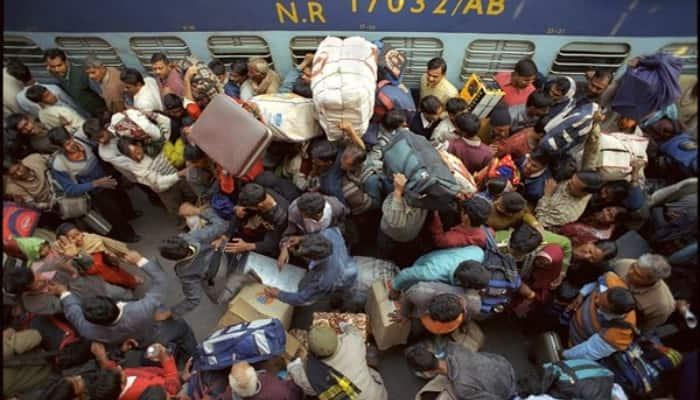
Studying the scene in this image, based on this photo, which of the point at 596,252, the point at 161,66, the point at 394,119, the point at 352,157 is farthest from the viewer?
the point at 161,66

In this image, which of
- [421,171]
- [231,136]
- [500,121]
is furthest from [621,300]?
[231,136]

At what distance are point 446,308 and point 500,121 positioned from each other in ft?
5.95

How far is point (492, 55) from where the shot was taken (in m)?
4.38

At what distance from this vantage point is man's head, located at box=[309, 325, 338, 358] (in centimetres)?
261

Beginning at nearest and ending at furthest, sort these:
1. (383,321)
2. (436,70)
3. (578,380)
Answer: (578,380), (383,321), (436,70)

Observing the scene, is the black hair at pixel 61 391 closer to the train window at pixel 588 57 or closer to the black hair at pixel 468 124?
the black hair at pixel 468 124

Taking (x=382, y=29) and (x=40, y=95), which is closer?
(x=40, y=95)

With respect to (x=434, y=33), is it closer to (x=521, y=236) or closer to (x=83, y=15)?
(x=521, y=236)

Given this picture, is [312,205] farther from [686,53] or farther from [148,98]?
[686,53]

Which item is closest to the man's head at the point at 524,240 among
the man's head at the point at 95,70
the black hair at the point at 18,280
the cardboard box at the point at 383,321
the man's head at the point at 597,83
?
the cardboard box at the point at 383,321

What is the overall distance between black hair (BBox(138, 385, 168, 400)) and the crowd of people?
1 cm

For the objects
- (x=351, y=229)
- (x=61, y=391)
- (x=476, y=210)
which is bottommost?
(x=351, y=229)

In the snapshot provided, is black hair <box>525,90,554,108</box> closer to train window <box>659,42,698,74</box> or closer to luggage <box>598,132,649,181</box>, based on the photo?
luggage <box>598,132,649,181</box>

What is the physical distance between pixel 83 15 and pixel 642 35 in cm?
517
